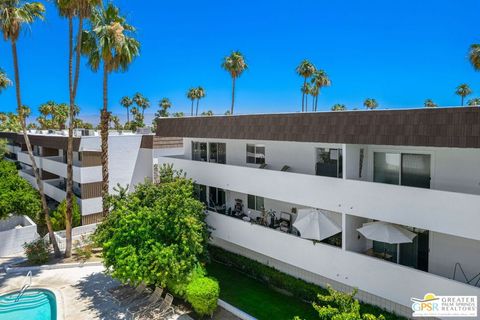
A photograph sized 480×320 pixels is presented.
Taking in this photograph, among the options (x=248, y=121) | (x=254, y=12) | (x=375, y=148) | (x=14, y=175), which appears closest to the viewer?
(x=375, y=148)

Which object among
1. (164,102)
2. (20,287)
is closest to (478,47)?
(20,287)

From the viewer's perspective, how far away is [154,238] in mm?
15438

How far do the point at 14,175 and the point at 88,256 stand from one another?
9.96 m

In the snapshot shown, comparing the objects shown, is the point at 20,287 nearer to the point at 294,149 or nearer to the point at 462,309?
the point at 294,149

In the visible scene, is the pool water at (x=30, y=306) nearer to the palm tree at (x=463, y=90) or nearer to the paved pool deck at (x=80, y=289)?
the paved pool deck at (x=80, y=289)

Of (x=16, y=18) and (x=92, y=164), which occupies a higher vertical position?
(x=16, y=18)

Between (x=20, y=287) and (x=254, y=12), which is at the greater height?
(x=254, y=12)

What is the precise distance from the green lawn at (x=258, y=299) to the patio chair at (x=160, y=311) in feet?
8.93

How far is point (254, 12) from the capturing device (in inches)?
1638

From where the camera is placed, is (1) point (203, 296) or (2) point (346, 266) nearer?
(2) point (346, 266)

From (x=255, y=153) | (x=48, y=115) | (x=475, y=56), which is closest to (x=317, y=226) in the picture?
(x=255, y=153)

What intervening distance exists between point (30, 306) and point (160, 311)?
7.38 meters

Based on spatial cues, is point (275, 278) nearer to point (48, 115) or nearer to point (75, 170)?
point (75, 170)

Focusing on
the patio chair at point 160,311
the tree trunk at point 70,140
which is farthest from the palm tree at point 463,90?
the patio chair at point 160,311
